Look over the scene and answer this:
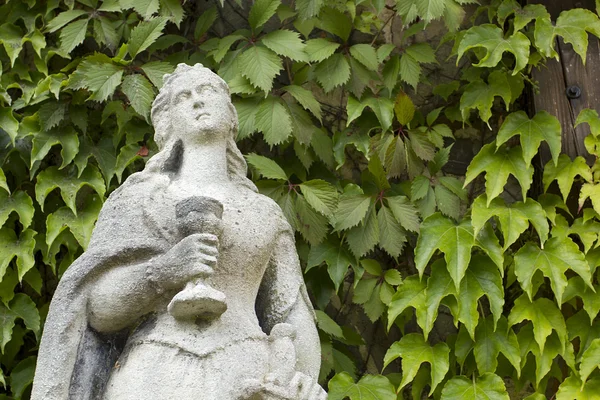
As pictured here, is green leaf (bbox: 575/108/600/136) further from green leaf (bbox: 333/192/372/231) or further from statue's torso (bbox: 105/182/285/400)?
statue's torso (bbox: 105/182/285/400)

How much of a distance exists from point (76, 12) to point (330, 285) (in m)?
1.40

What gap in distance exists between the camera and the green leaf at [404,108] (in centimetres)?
342

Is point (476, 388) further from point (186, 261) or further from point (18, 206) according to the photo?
point (18, 206)

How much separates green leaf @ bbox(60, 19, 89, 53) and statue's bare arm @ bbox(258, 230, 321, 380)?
151cm

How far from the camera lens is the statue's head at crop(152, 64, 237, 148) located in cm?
221

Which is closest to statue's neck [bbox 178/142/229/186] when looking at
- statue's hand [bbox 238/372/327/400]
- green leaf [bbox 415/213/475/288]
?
statue's hand [bbox 238/372/327/400]

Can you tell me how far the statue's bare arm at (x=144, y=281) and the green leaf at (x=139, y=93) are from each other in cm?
128

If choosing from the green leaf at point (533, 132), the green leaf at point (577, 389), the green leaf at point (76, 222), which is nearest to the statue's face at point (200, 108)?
the green leaf at point (76, 222)

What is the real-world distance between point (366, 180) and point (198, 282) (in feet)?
5.22

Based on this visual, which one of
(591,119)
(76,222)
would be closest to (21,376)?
A: (76,222)

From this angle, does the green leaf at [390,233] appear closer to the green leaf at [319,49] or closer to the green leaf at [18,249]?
the green leaf at [319,49]

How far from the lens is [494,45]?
10.7 feet

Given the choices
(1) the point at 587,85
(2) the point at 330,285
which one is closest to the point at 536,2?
(1) the point at 587,85

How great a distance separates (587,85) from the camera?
3531mm
